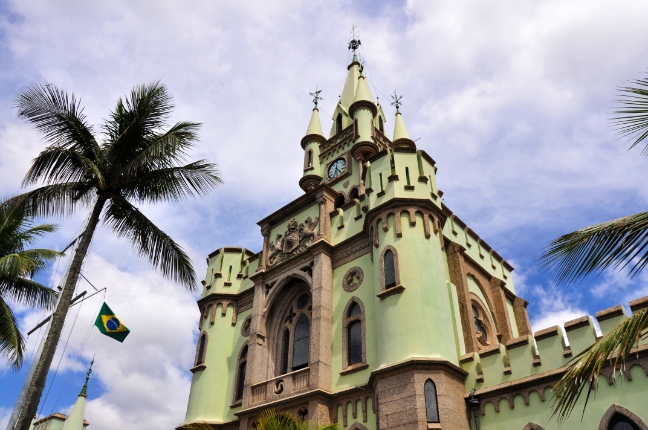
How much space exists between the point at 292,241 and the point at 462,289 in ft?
25.0

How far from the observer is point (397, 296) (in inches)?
648

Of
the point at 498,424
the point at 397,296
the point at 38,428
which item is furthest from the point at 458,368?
the point at 38,428

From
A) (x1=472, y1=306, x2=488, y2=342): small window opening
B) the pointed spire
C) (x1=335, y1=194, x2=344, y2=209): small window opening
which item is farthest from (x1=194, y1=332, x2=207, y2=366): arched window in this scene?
the pointed spire

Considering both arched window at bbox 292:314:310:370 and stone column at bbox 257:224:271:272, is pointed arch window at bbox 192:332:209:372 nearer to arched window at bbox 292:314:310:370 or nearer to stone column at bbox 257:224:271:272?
stone column at bbox 257:224:271:272

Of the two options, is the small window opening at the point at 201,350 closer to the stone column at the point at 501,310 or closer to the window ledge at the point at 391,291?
the window ledge at the point at 391,291

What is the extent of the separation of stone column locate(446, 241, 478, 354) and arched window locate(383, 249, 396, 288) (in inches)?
117

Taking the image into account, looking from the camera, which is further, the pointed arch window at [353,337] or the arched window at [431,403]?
the pointed arch window at [353,337]

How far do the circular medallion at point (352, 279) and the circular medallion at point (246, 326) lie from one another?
5.39 meters

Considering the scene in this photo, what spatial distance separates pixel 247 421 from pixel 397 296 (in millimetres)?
7611

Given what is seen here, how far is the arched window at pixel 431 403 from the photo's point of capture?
1402 cm

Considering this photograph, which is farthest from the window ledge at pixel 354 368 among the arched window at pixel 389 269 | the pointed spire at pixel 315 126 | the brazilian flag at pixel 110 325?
the pointed spire at pixel 315 126

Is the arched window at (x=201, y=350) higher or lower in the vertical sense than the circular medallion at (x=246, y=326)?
lower

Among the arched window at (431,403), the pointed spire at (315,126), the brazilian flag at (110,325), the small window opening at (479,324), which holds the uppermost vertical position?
the pointed spire at (315,126)

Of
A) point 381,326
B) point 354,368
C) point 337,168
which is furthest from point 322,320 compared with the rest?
point 337,168
